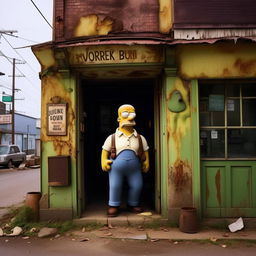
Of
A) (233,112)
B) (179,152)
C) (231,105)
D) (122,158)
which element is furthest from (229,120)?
(122,158)

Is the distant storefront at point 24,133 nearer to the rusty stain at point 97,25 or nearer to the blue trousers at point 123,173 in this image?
the rusty stain at point 97,25

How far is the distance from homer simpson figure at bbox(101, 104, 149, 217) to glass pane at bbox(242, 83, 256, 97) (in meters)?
2.07

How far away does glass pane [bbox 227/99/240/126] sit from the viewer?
19.7 feet

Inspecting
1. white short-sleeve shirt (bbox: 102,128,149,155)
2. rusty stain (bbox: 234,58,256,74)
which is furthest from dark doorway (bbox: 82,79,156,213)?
rusty stain (bbox: 234,58,256,74)

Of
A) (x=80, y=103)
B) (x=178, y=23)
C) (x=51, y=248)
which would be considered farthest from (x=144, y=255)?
(x=178, y=23)

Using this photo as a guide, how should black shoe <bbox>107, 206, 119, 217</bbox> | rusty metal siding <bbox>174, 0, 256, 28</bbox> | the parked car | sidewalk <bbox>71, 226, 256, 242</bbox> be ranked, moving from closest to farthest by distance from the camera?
sidewalk <bbox>71, 226, 256, 242</bbox>, rusty metal siding <bbox>174, 0, 256, 28</bbox>, black shoe <bbox>107, 206, 119, 217</bbox>, the parked car

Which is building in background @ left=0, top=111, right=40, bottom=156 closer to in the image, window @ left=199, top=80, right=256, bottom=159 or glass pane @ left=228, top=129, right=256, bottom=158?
window @ left=199, top=80, right=256, bottom=159

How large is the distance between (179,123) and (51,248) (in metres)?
2.96

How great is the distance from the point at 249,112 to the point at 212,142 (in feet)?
2.87

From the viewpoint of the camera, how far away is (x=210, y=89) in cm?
609

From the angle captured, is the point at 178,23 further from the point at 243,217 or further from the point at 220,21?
the point at 243,217

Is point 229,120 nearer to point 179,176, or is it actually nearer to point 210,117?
point 210,117

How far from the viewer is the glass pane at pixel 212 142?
236 inches

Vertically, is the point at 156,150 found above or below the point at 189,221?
above
